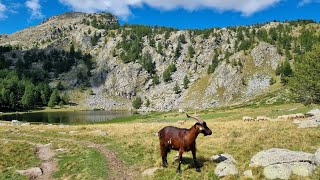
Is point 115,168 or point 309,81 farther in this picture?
point 309,81

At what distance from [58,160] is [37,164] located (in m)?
1.89

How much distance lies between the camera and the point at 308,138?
2731 cm

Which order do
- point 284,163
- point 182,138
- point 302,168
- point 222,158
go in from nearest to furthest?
1. point 302,168
2. point 284,163
3. point 182,138
4. point 222,158

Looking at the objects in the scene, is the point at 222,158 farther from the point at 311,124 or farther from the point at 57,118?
the point at 57,118

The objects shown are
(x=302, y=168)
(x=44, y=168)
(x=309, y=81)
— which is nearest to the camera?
(x=302, y=168)

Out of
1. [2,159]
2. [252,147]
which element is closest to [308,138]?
[252,147]

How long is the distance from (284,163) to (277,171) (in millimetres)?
941

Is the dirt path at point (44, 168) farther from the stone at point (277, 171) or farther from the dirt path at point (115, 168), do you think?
the stone at point (277, 171)

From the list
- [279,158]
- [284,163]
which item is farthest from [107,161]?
[284,163]

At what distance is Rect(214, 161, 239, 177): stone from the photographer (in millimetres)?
19234

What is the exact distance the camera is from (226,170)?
63.8 ft

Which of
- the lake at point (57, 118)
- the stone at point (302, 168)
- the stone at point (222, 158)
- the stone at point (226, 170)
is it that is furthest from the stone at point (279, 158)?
the lake at point (57, 118)

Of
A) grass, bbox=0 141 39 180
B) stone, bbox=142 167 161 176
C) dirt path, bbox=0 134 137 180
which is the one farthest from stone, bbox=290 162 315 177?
grass, bbox=0 141 39 180

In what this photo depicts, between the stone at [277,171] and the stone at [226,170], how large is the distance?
73.3 inches
